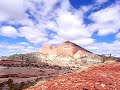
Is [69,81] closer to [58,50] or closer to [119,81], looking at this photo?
[119,81]

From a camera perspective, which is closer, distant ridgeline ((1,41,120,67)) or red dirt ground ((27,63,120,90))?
red dirt ground ((27,63,120,90))

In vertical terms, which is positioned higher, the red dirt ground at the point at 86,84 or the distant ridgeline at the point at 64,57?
the distant ridgeline at the point at 64,57

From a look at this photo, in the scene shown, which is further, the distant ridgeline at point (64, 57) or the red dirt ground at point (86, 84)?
the distant ridgeline at point (64, 57)

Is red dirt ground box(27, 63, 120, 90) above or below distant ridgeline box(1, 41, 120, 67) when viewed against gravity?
below

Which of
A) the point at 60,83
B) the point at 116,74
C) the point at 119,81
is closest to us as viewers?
the point at 60,83

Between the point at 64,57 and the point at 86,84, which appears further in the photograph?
the point at 64,57

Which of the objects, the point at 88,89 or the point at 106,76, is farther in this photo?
the point at 106,76

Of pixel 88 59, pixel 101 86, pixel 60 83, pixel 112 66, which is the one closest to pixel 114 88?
pixel 101 86

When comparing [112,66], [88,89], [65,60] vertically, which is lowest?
[88,89]

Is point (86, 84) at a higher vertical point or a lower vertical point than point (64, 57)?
lower

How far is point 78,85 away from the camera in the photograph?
14617 mm

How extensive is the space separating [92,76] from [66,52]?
173 meters

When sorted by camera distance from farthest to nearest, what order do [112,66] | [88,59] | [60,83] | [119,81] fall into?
[88,59], [112,66], [119,81], [60,83]

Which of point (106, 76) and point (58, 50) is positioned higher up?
point (58, 50)
